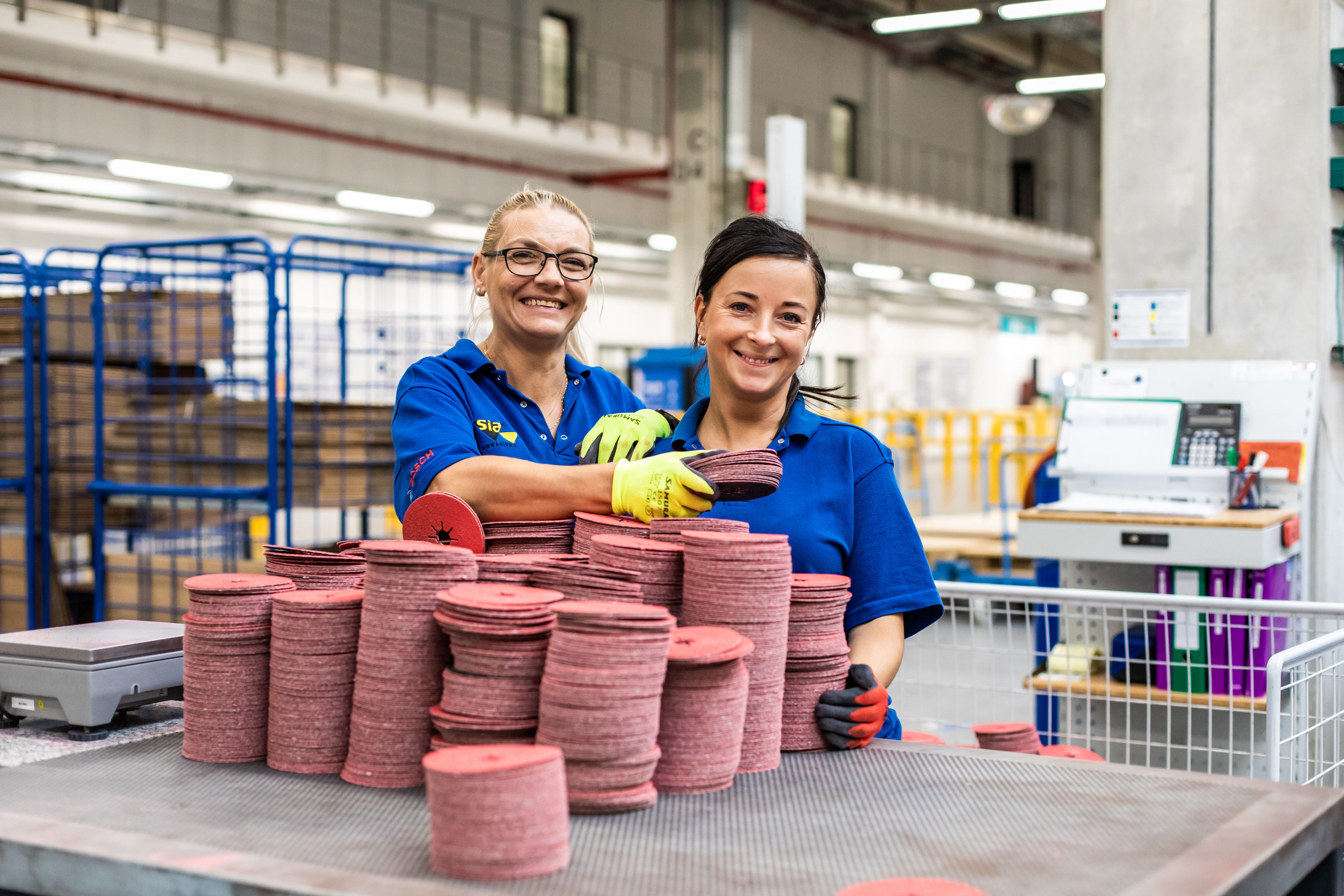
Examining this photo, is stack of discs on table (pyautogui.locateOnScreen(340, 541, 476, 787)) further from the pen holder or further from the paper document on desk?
the pen holder

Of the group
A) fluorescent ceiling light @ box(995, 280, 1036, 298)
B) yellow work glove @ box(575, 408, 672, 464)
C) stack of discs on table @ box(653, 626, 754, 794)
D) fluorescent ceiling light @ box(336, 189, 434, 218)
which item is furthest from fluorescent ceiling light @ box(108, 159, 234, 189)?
fluorescent ceiling light @ box(995, 280, 1036, 298)

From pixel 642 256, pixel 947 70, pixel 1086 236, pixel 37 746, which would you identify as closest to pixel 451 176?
pixel 642 256

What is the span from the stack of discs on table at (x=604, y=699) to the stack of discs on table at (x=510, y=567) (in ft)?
0.83

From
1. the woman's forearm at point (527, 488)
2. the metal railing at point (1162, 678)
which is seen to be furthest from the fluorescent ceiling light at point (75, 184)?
the woman's forearm at point (527, 488)

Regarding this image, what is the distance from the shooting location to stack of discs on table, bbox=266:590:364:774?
5.93ft

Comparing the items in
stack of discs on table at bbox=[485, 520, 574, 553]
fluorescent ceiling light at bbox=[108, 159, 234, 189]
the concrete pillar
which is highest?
fluorescent ceiling light at bbox=[108, 159, 234, 189]

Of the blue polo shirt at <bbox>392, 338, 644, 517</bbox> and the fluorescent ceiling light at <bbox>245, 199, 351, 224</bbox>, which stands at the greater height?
the fluorescent ceiling light at <bbox>245, 199, 351, 224</bbox>

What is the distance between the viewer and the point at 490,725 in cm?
164

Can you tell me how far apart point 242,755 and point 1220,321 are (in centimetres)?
406

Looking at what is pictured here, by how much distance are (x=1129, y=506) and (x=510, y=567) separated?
3.10 metres

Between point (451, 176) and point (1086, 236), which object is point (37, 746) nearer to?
point (451, 176)

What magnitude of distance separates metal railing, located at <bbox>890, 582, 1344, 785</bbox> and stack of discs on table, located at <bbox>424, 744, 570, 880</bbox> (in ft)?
5.20

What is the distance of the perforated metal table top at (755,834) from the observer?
1.38 meters

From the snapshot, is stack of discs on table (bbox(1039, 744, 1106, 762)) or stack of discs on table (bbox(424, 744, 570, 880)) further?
stack of discs on table (bbox(1039, 744, 1106, 762))
